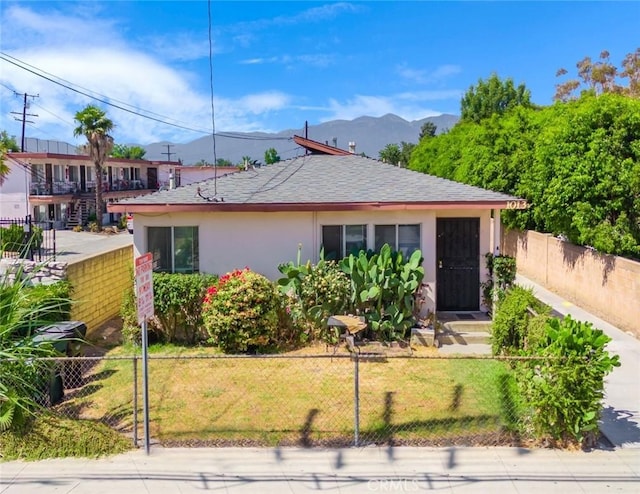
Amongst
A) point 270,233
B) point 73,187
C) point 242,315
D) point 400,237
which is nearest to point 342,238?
point 400,237

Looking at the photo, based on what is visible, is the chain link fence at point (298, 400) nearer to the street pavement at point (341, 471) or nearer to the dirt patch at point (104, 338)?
the street pavement at point (341, 471)

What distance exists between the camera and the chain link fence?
22.1 ft

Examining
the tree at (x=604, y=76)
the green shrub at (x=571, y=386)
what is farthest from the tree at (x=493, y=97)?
the green shrub at (x=571, y=386)

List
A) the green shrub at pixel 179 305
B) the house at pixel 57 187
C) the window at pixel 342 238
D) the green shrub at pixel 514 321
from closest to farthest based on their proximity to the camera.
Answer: the green shrub at pixel 514 321 → the green shrub at pixel 179 305 → the window at pixel 342 238 → the house at pixel 57 187

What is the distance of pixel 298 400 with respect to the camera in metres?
7.87

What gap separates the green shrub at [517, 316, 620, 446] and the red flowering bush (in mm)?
4969

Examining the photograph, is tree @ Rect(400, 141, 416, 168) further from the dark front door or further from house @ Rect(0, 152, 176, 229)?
the dark front door

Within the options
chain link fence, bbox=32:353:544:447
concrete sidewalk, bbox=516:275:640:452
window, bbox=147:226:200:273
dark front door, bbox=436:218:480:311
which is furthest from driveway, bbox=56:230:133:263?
concrete sidewalk, bbox=516:275:640:452

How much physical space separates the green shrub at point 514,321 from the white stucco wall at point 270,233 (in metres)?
2.57

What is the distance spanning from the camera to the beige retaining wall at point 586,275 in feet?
39.2

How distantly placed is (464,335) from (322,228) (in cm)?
357

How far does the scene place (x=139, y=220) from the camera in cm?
1159

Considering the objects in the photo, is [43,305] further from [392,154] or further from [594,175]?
[392,154]

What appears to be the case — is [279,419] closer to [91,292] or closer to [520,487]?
[520,487]
